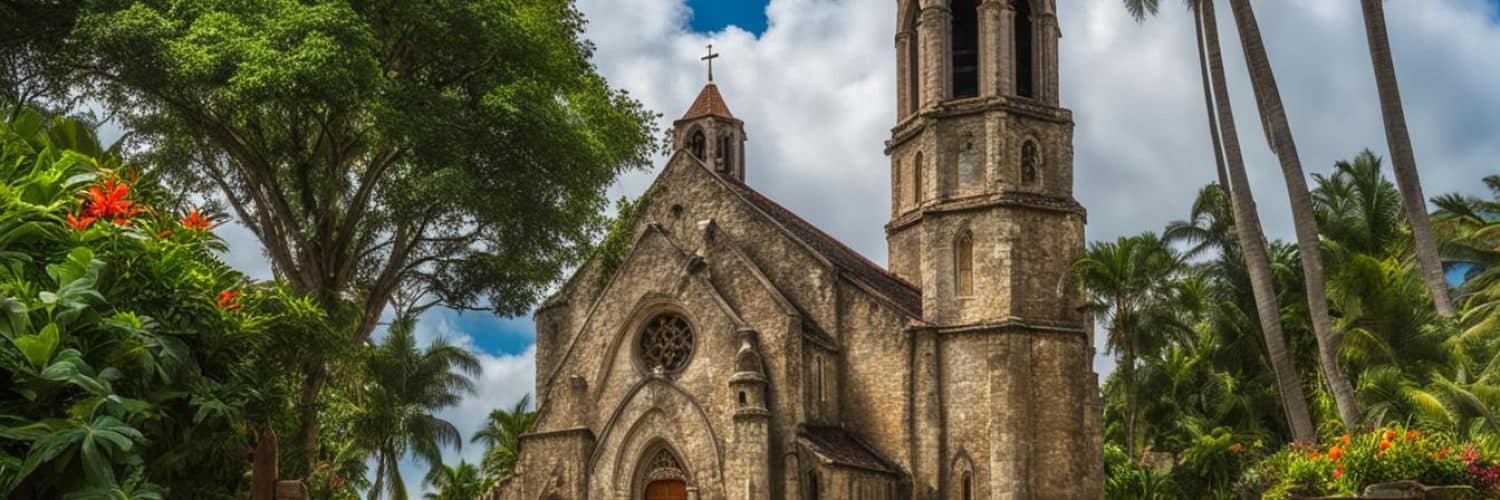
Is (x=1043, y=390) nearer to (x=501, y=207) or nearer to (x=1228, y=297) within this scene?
(x=1228, y=297)

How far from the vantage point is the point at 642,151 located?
25000 millimetres

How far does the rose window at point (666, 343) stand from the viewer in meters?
35.1

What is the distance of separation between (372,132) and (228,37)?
228 centimetres

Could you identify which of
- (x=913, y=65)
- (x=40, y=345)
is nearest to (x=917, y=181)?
(x=913, y=65)

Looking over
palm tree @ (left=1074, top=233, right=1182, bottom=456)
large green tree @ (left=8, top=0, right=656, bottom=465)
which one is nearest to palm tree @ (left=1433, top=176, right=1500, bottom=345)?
palm tree @ (left=1074, top=233, right=1182, bottom=456)

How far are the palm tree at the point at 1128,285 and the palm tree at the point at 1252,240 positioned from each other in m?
5.35

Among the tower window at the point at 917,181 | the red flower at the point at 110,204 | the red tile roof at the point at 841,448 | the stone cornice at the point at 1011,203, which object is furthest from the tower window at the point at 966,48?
the red flower at the point at 110,204

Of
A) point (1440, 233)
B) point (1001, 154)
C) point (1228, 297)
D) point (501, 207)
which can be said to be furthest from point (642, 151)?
point (1440, 233)

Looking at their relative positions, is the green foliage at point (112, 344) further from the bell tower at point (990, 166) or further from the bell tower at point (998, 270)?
the bell tower at point (990, 166)

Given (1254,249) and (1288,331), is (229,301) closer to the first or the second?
(1254,249)

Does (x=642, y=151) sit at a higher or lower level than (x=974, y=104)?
lower

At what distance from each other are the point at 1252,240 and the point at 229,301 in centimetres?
1775

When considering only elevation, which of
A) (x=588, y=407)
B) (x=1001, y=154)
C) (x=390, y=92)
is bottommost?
(x=588, y=407)

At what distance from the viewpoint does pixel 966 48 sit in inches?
1455
